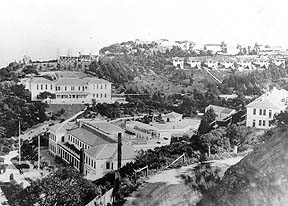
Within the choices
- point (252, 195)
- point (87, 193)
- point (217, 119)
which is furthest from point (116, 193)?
point (252, 195)

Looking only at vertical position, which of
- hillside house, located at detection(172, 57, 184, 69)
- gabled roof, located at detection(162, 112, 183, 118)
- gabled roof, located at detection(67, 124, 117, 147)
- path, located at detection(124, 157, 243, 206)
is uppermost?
hillside house, located at detection(172, 57, 184, 69)

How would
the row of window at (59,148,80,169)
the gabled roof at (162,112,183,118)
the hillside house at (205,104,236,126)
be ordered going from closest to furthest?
1. the row of window at (59,148,80,169)
2. the hillside house at (205,104,236,126)
3. the gabled roof at (162,112,183,118)

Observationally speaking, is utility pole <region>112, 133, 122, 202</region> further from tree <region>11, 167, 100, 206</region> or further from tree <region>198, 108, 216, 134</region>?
tree <region>198, 108, 216, 134</region>

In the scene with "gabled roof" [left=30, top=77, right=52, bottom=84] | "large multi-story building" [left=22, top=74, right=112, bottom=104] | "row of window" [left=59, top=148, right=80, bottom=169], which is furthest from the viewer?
"gabled roof" [left=30, top=77, right=52, bottom=84]

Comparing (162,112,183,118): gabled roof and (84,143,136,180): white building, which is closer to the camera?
(84,143,136,180): white building

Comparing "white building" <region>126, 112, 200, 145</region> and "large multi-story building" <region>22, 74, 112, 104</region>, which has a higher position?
"large multi-story building" <region>22, 74, 112, 104</region>

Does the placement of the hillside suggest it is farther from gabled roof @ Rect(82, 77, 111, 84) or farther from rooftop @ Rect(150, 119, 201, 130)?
gabled roof @ Rect(82, 77, 111, 84)

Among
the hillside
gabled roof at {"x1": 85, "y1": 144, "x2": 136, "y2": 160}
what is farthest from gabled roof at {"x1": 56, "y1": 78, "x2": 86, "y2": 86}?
the hillside

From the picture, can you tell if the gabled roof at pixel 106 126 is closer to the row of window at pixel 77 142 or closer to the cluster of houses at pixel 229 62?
the row of window at pixel 77 142

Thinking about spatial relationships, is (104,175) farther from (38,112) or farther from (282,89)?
(282,89)
